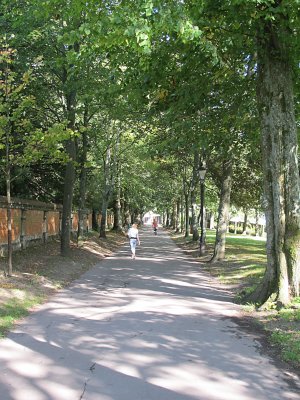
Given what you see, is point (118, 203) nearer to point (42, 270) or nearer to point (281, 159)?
point (42, 270)

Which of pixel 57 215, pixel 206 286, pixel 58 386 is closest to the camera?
pixel 58 386

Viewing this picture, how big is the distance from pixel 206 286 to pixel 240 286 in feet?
3.12

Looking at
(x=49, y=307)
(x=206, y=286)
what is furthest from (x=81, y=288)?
(x=206, y=286)

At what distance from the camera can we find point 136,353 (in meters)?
6.48

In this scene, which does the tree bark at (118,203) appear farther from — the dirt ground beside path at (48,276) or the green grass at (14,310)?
the green grass at (14,310)

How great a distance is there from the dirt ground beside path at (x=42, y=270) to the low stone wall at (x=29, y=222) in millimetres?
454

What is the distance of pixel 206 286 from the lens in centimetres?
1326

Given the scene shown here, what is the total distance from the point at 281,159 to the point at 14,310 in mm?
6127

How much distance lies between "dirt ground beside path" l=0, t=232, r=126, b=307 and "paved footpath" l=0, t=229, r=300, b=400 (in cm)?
77

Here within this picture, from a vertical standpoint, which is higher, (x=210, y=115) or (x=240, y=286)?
(x=210, y=115)

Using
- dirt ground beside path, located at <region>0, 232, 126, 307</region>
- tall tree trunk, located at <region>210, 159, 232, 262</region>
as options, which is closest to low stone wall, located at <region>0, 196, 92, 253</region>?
dirt ground beside path, located at <region>0, 232, 126, 307</region>

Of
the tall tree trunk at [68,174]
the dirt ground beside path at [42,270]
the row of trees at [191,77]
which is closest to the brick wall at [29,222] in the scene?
the dirt ground beside path at [42,270]

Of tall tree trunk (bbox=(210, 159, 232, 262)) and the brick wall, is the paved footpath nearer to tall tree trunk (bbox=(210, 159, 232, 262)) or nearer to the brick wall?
the brick wall

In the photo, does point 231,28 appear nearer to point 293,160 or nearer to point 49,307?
point 293,160
